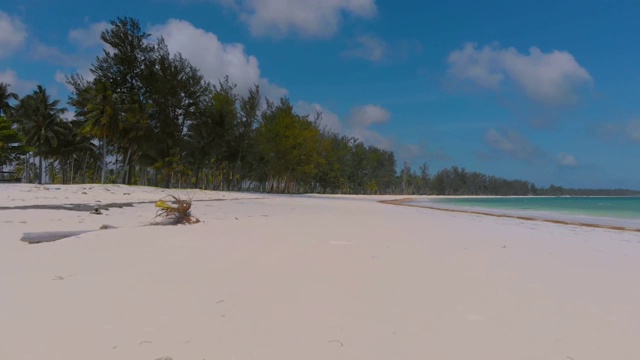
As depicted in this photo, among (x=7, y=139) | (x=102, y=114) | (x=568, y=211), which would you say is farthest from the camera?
(x=7, y=139)

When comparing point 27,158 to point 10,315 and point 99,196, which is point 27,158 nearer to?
point 99,196

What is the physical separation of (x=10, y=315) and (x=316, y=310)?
211 centimetres

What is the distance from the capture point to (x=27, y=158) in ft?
149

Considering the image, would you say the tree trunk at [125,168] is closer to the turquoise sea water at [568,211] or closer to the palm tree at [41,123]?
the palm tree at [41,123]

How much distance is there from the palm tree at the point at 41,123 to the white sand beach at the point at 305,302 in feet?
140

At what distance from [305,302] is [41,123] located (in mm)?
47139

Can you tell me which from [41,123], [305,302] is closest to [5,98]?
[41,123]

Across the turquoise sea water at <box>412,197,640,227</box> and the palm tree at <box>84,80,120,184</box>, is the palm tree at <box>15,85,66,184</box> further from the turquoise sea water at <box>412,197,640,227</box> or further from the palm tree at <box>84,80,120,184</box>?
the turquoise sea water at <box>412,197,640,227</box>

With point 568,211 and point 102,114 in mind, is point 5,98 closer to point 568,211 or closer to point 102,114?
point 102,114

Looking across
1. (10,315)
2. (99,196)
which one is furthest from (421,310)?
(99,196)

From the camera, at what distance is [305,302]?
108 inches

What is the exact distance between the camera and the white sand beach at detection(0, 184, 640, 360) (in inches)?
80.4

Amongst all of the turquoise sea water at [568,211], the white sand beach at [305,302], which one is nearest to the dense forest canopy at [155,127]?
the turquoise sea water at [568,211]

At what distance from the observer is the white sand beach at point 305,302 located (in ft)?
6.70
